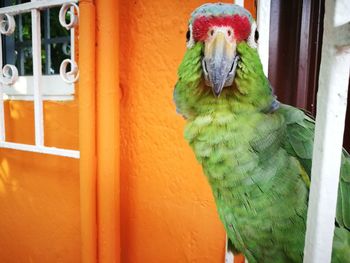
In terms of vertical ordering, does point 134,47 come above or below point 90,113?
above

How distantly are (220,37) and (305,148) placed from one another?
364 millimetres

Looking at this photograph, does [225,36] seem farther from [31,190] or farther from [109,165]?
[31,190]

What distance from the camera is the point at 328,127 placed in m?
0.41

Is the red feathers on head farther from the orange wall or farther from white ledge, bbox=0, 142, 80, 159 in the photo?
white ledge, bbox=0, 142, 80, 159

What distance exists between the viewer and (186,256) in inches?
47.0

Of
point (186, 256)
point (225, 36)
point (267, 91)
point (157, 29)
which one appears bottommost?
point (186, 256)

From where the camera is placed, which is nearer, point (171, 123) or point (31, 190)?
point (171, 123)

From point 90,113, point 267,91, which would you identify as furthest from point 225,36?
point 90,113

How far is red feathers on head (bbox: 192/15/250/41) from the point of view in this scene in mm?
674

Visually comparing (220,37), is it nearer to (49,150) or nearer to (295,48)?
(295,48)

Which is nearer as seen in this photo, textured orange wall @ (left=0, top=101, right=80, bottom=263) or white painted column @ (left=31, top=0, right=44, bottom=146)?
white painted column @ (left=31, top=0, right=44, bottom=146)

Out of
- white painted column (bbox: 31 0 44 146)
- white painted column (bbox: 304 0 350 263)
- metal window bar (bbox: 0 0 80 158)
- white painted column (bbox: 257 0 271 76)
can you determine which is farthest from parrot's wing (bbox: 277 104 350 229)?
white painted column (bbox: 31 0 44 146)

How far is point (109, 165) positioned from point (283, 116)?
70 centimetres

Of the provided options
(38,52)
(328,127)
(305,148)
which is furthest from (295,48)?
(38,52)
